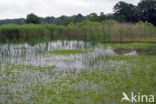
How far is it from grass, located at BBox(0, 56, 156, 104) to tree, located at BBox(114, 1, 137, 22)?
51835mm

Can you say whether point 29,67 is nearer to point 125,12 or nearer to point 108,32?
point 108,32

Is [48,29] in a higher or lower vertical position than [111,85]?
higher

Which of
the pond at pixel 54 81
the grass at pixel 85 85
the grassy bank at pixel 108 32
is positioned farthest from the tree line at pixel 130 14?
the grass at pixel 85 85

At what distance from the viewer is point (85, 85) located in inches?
264

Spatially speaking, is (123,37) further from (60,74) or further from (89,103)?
(89,103)

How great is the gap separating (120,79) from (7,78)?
484cm

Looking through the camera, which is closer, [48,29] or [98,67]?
[98,67]

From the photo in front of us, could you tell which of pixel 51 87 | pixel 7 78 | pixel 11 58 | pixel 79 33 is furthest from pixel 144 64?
pixel 79 33

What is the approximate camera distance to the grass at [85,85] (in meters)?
5.45

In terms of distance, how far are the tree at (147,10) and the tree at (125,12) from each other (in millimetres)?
2735

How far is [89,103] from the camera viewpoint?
5.14 m

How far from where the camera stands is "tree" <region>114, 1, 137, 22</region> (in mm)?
57966

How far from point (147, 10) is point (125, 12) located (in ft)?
22.9

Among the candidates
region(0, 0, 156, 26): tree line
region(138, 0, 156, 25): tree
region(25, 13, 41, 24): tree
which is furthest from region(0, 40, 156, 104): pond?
region(138, 0, 156, 25): tree
